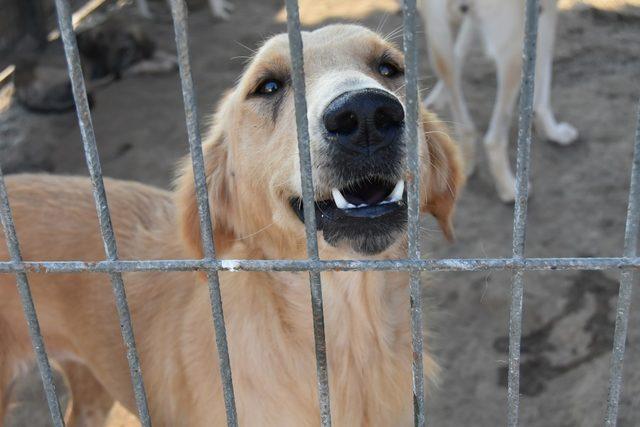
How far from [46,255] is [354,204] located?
4.45 feet

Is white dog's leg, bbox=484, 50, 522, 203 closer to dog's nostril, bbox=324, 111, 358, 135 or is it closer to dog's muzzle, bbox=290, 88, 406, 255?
dog's muzzle, bbox=290, 88, 406, 255

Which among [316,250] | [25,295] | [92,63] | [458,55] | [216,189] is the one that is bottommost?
[25,295]

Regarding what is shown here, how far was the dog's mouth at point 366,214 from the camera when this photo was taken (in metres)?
1.80

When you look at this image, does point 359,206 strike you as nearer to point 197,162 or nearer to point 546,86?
point 197,162

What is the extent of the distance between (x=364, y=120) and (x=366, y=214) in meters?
0.29

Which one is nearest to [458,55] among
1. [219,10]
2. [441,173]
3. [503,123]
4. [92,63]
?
[503,123]

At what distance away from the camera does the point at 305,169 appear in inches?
56.5

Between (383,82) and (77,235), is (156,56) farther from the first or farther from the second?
(383,82)

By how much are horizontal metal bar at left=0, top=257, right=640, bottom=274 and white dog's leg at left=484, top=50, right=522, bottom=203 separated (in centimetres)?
296

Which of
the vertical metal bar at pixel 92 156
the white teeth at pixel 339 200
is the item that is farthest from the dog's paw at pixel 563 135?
the vertical metal bar at pixel 92 156

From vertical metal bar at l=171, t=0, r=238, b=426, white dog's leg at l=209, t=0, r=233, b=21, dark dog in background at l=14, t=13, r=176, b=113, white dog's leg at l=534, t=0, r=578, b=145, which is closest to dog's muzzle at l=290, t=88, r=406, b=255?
vertical metal bar at l=171, t=0, r=238, b=426

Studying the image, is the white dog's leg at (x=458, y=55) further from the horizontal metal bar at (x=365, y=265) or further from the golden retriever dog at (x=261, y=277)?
the horizontal metal bar at (x=365, y=265)

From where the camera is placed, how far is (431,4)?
4.42 meters

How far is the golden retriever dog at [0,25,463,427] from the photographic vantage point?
6.83ft
